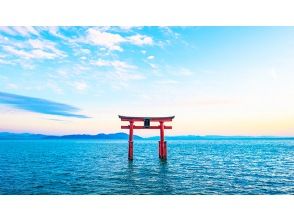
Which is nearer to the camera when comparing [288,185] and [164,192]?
[164,192]

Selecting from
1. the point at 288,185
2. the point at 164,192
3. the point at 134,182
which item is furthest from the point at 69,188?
the point at 288,185
